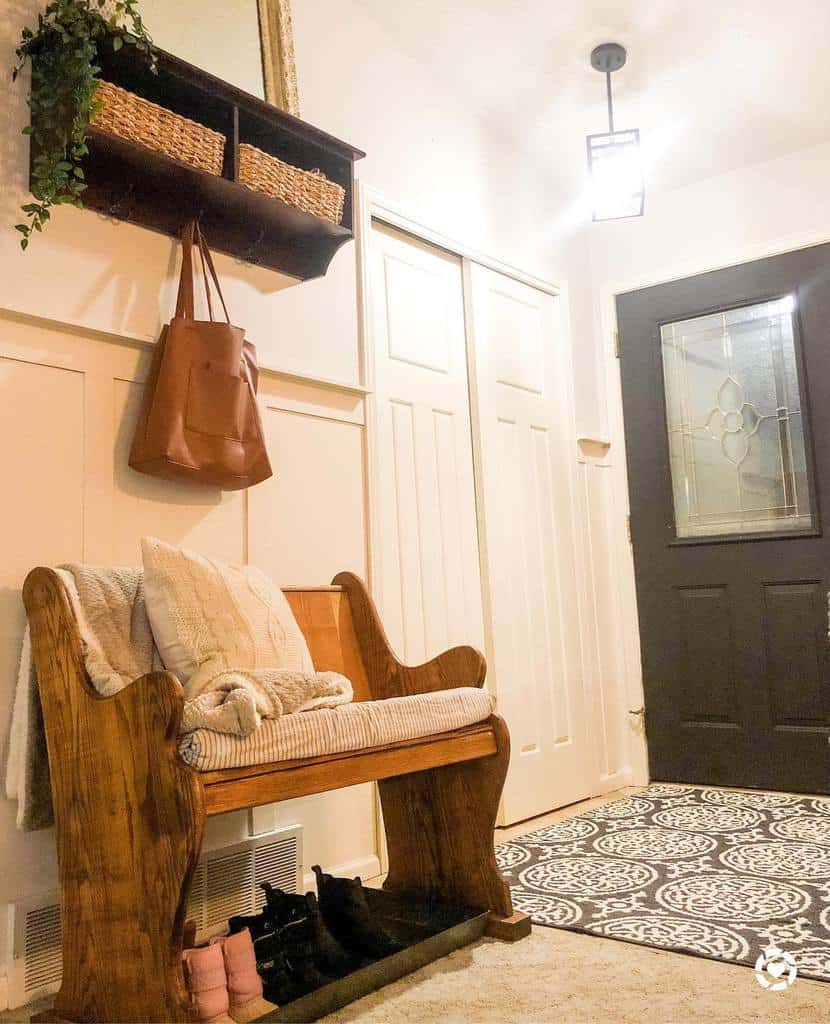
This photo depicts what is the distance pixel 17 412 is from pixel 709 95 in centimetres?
281

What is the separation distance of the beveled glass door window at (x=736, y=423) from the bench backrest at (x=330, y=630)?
80.0 inches

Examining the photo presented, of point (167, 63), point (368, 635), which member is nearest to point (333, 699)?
point (368, 635)

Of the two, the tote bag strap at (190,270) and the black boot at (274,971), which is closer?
the black boot at (274,971)

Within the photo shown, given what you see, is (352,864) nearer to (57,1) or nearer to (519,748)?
(519,748)

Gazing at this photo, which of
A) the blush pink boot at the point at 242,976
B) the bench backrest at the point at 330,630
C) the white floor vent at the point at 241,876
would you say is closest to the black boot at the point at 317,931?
the blush pink boot at the point at 242,976

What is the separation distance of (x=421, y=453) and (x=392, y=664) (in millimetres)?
964

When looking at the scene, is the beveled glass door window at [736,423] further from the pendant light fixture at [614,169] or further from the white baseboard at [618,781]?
the white baseboard at [618,781]

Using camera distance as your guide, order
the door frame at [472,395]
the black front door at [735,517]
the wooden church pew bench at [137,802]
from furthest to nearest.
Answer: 1. the black front door at [735,517]
2. the door frame at [472,395]
3. the wooden church pew bench at [137,802]

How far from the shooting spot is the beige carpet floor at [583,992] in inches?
60.2

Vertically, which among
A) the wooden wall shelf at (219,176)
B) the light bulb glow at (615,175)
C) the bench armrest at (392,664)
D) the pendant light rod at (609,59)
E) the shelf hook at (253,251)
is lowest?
the bench armrest at (392,664)

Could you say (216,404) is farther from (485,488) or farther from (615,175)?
(615,175)

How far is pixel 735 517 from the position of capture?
374cm

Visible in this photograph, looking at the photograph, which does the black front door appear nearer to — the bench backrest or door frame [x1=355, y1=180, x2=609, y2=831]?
door frame [x1=355, y1=180, x2=609, y2=831]

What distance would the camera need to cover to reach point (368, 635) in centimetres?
231
